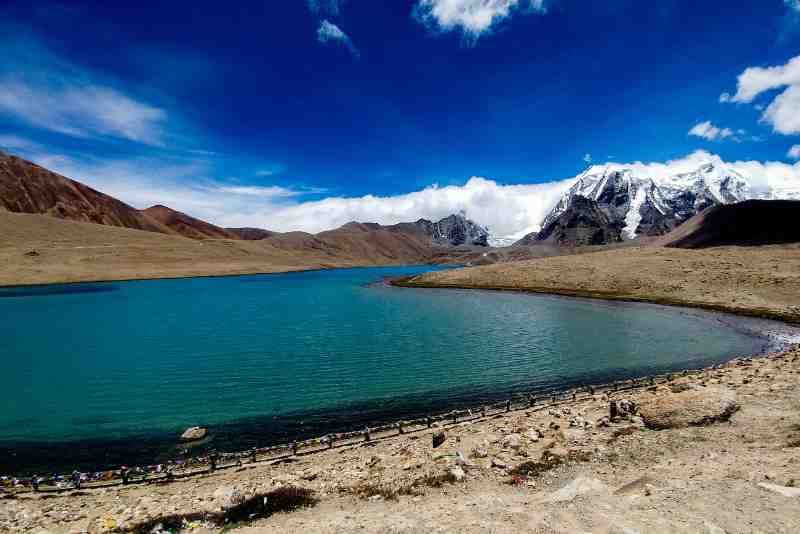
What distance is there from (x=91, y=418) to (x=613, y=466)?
32.3m

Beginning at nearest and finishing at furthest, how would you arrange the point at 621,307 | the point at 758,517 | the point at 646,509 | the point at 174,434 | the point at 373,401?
the point at 758,517
the point at 646,509
the point at 174,434
the point at 373,401
the point at 621,307

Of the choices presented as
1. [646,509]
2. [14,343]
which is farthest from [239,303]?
[646,509]

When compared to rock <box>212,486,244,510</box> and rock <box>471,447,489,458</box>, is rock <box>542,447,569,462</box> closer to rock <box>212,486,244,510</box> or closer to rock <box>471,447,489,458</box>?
rock <box>471,447,489,458</box>

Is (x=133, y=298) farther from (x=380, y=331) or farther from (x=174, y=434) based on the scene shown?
(x=174, y=434)

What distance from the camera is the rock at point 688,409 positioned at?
1969 centimetres

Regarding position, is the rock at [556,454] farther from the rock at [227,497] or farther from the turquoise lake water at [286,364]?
the rock at [227,497]

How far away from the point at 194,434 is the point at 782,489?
90.5ft

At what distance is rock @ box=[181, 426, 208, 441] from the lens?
24.8 m

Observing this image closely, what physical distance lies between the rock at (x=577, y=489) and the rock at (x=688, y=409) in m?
7.28

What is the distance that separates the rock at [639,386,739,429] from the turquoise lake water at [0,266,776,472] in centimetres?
1184

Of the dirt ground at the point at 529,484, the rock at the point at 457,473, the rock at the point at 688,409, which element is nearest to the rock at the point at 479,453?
the dirt ground at the point at 529,484

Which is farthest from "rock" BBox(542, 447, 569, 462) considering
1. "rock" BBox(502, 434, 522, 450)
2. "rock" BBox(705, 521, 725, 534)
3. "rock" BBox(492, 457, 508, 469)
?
"rock" BBox(705, 521, 725, 534)

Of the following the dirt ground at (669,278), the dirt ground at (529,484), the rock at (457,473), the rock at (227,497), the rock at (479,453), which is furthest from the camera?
the dirt ground at (669,278)

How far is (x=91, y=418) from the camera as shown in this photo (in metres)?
28.3
